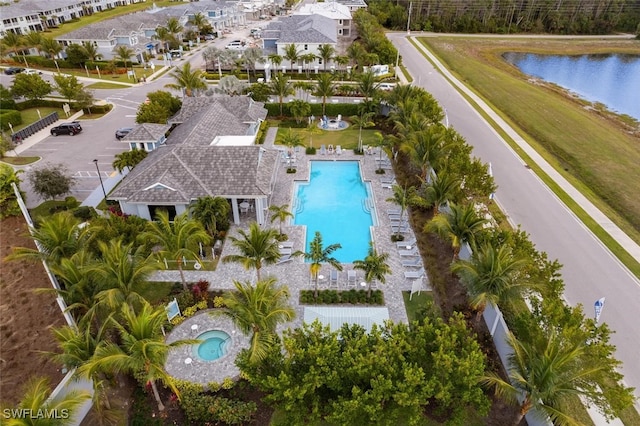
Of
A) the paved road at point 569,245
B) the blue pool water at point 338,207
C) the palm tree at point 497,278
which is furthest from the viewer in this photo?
the blue pool water at point 338,207

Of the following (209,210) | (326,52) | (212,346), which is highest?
(326,52)

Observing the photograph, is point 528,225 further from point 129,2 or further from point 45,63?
point 129,2

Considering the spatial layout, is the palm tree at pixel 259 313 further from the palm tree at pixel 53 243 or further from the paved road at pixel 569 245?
the paved road at pixel 569 245

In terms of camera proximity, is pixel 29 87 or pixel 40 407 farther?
pixel 29 87

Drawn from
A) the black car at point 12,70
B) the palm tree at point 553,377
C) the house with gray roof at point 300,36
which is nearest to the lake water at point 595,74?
the house with gray roof at point 300,36

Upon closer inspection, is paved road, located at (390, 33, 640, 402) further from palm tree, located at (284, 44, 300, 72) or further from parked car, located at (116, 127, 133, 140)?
parked car, located at (116, 127, 133, 140)

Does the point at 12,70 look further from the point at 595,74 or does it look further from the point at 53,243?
the point at 595,74

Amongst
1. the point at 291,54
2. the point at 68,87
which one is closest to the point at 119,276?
the point at 68,87

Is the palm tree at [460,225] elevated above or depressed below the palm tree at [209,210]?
above
